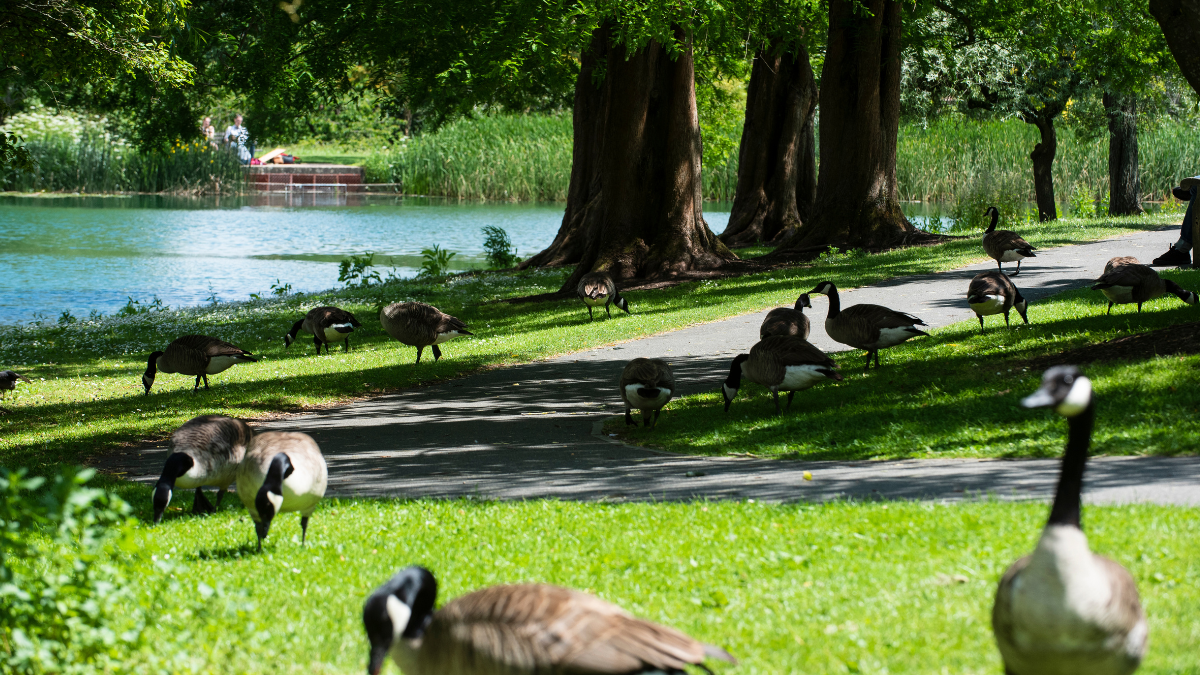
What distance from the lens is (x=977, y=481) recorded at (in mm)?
8344

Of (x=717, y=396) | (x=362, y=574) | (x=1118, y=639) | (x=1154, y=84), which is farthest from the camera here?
(x=1154, y=84)

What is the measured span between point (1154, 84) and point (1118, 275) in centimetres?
2892

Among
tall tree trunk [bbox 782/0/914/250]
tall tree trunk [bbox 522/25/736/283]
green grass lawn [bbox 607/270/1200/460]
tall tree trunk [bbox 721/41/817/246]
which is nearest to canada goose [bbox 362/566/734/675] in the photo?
green grass lawn [bbox 607/270/1200/460]

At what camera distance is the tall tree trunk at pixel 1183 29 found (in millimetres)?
11539

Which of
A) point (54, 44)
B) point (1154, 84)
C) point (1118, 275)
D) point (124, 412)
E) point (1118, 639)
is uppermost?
point (1154, 84)

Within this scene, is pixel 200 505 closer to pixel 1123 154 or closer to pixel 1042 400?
pixel 1042 400

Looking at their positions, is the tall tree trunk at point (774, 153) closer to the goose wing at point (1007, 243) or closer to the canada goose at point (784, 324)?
the goose wing at point (1007, 243)

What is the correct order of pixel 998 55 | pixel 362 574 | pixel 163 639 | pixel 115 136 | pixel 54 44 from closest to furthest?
pixel 163 639 → pixel 362 574 → pixel 54 44 → pixel 998 55 → pixel 115 136

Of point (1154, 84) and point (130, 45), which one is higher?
point (1154, 84)

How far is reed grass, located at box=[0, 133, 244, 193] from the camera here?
54.5 meters

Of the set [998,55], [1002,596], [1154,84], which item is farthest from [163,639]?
[1154,84]

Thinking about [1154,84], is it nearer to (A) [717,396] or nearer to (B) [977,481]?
(A) [717,396]

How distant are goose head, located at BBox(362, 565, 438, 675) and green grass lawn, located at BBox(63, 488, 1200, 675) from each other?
0.97 m

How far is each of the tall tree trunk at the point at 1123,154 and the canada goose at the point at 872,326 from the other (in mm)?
26202
